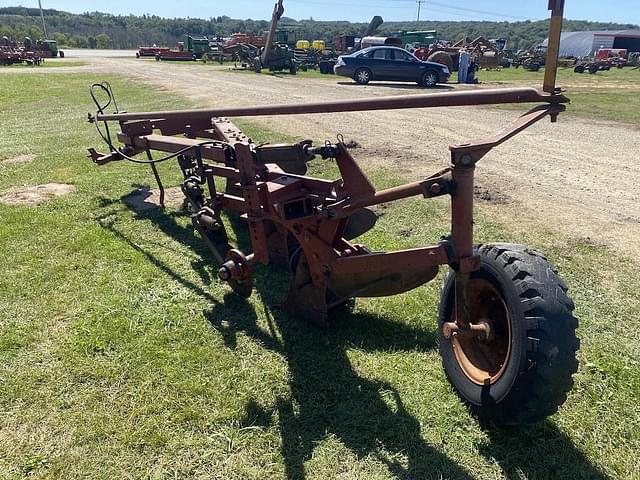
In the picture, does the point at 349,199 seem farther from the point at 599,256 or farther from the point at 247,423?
the point at 599,256

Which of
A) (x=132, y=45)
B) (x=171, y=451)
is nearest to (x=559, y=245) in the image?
(x=171, y=451)

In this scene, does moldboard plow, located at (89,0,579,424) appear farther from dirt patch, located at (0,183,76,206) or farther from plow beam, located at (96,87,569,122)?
dirt patch, located at (0,183,76,206)

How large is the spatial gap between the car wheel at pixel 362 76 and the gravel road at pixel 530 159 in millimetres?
7317

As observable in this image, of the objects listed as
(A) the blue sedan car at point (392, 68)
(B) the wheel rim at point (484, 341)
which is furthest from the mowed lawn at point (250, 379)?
(A) the blue sedan car at point (392, 68)

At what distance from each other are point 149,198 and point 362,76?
1770 cm

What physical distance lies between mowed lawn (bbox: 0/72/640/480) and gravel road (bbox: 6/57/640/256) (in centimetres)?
73

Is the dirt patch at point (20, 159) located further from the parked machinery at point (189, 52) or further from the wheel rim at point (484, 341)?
the parked machinery at point (189, 52)

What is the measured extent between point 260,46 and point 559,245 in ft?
114

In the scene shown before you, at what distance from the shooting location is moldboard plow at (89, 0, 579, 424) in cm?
246

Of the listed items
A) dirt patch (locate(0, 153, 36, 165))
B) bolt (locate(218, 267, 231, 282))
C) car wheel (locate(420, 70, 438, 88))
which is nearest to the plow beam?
bolt (locate(218, 267, 231, 282))

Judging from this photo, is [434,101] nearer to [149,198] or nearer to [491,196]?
[491,196]

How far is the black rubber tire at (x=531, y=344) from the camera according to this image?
2.44 meters

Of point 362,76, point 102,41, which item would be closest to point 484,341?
point 362,76

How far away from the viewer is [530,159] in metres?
8.83
